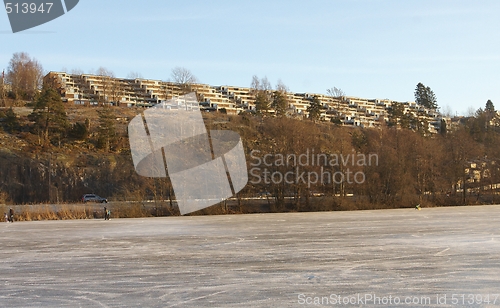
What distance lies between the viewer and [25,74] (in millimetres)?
103688

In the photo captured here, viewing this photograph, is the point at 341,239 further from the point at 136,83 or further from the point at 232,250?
the point at 136,83

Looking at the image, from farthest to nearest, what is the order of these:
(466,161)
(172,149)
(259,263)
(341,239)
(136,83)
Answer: (136,83) → (466,161) → (172,149) → (341,239) → (259,263)

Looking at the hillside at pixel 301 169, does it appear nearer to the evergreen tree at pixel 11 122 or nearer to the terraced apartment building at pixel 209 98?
the evergreen tree at pixel 11 122

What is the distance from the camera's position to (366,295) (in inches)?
384

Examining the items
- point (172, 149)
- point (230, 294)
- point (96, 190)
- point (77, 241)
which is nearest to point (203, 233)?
point (77, 241)

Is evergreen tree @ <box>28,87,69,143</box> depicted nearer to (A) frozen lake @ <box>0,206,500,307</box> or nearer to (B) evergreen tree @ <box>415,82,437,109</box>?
(A) frozen lake @ <box>0,206,500,307</box>

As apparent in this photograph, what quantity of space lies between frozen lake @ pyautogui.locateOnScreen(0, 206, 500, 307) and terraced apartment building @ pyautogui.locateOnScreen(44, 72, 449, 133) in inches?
2508

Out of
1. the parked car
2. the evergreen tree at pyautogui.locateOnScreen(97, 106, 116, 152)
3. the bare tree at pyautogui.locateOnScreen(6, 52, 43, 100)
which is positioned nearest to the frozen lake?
the parked car

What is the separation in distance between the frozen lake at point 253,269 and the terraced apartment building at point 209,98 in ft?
209

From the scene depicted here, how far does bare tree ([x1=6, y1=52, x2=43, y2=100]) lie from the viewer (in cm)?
9829

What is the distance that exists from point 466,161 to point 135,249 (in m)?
45.0

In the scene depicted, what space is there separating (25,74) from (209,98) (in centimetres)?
4475

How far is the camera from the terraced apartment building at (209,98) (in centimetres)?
9656

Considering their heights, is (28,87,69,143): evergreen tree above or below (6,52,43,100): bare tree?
below
